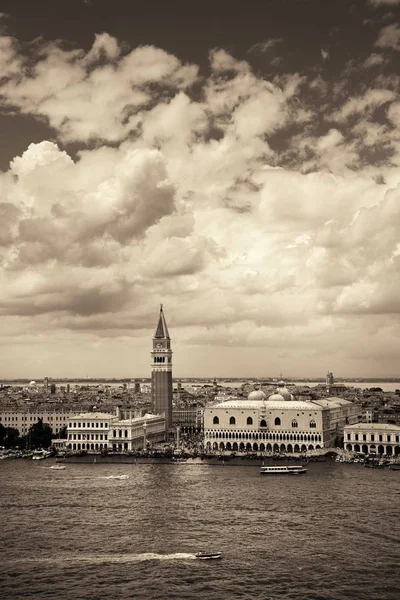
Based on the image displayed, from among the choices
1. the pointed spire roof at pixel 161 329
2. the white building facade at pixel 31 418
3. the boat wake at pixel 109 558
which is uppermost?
the pointed spire roof at pixel 161 329

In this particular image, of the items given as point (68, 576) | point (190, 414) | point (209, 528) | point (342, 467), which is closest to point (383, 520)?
point (209, 528)

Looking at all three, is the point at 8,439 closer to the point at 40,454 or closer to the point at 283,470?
the point at 40,454

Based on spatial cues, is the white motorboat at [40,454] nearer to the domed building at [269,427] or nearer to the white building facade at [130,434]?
the white building facade at [130,434]

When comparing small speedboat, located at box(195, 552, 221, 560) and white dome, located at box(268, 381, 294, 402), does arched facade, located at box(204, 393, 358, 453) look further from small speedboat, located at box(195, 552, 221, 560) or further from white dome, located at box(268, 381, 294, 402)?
small speedboat, located at box(195, 552, 221, 560)

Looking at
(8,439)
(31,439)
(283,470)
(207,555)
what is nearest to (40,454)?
(31,439)

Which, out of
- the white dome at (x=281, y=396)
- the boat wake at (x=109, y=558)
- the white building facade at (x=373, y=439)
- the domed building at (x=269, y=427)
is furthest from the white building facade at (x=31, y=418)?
the boat wake at (x=109, y=558)

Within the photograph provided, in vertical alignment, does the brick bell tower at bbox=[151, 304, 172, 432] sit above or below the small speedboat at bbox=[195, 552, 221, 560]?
above

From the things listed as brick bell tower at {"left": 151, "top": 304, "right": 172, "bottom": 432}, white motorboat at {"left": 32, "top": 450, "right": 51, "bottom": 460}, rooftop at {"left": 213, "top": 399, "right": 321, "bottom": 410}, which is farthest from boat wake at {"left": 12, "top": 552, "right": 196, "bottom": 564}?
brick bell tower at {"left": 151, "top": 304, "right": 172, "bottom": 432}
